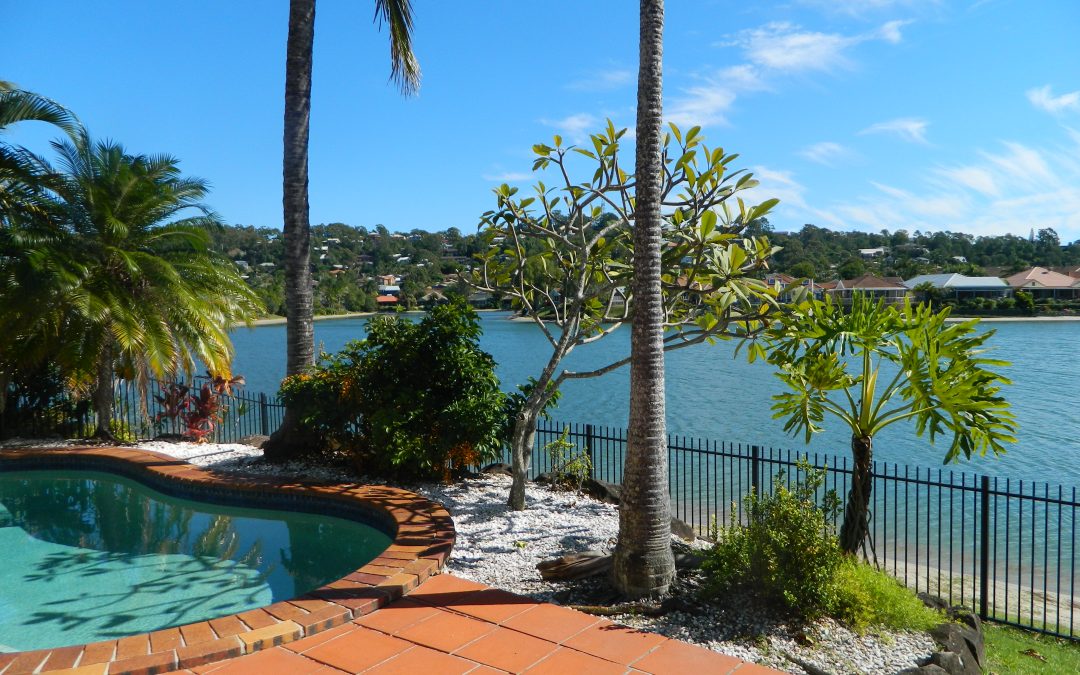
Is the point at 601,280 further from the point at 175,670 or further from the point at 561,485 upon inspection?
the point at 175,670

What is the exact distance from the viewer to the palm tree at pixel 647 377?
17.8 ft

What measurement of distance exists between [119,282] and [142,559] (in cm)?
670

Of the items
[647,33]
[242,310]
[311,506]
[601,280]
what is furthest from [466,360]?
[242,310]

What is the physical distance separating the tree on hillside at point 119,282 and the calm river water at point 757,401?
97.5 inches

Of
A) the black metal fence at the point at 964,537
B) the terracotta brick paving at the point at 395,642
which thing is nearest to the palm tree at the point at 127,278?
the black metal fence at the point at 964,537

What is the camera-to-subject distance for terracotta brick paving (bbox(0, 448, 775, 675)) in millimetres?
4277

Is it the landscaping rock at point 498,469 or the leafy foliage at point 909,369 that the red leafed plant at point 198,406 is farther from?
the leafy foliage at point 909,369

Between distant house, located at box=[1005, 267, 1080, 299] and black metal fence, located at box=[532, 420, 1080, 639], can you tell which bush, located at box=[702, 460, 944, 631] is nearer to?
black metal fence, located at box=[532, 420, 1080, 639]

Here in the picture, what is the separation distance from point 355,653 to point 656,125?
416cm

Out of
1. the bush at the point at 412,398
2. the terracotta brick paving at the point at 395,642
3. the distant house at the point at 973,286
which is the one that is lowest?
the terracotta brick paving at the point at 395,642

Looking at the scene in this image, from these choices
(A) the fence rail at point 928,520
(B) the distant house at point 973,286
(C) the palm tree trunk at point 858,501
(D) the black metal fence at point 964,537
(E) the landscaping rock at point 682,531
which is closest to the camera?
(C) the palm tree trunk at point 858,501

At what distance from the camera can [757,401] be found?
2517 centimetres

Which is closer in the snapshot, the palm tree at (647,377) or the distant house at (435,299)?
the palm tree at (647,377)

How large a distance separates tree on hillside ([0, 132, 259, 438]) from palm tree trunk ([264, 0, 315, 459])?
303 cm
